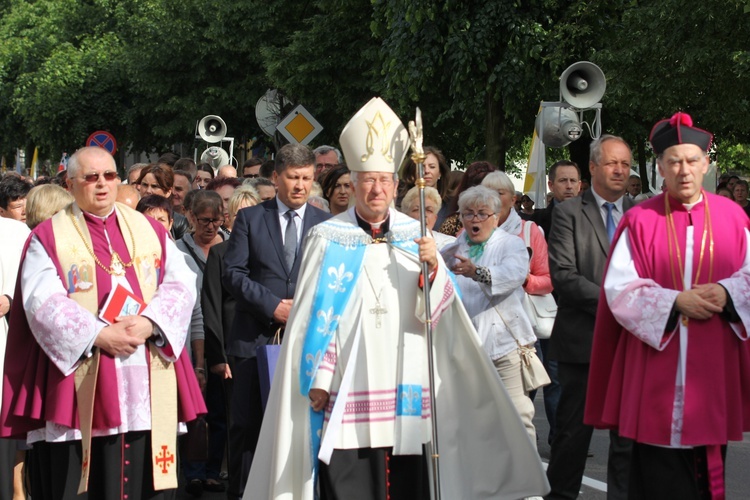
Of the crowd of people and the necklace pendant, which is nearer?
the crowd of people

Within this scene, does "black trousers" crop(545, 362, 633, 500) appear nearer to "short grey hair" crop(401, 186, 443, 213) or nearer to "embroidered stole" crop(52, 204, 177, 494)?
"short grey hair" crop(401, 186, 443, 213)

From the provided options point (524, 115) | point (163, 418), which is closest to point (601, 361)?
point (163, 418)

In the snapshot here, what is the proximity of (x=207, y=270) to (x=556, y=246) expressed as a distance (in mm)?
2418

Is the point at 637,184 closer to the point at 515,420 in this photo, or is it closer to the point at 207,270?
the point at 207,270

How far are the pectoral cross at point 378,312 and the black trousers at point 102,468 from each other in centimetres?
125

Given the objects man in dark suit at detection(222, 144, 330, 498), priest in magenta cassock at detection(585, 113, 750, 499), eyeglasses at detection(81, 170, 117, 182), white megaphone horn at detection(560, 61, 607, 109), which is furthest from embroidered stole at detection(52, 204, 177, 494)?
white megaphone horn at detection(560, 61, 607, 109)

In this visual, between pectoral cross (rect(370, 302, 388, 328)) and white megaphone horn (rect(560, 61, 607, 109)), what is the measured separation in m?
8.92

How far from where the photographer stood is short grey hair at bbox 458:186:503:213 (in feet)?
26.3

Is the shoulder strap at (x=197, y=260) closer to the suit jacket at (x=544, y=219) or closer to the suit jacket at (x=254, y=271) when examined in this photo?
the suit jacket at (x=254, y=271)

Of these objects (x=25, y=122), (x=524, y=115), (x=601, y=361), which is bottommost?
(x=601, y=361)

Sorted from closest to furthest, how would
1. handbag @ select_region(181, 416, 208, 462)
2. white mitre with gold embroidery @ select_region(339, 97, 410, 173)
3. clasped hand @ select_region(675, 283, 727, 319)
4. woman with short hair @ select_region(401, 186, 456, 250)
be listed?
clasped hand @ select_region(675, 283, 727, 319), white mitre with gold embroidery @ select_region(339, 97, 410, 173), handbag @ select_region(181, 416, 208, 462), woman with short hair @ select_region(401, 186, 456, 250)

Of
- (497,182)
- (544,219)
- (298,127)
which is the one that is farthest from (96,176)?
(298,127)

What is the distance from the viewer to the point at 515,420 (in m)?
6.33

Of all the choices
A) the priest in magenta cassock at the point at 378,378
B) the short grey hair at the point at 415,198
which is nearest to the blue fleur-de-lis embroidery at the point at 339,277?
the priest in magenta cassock at the point at 378,378
